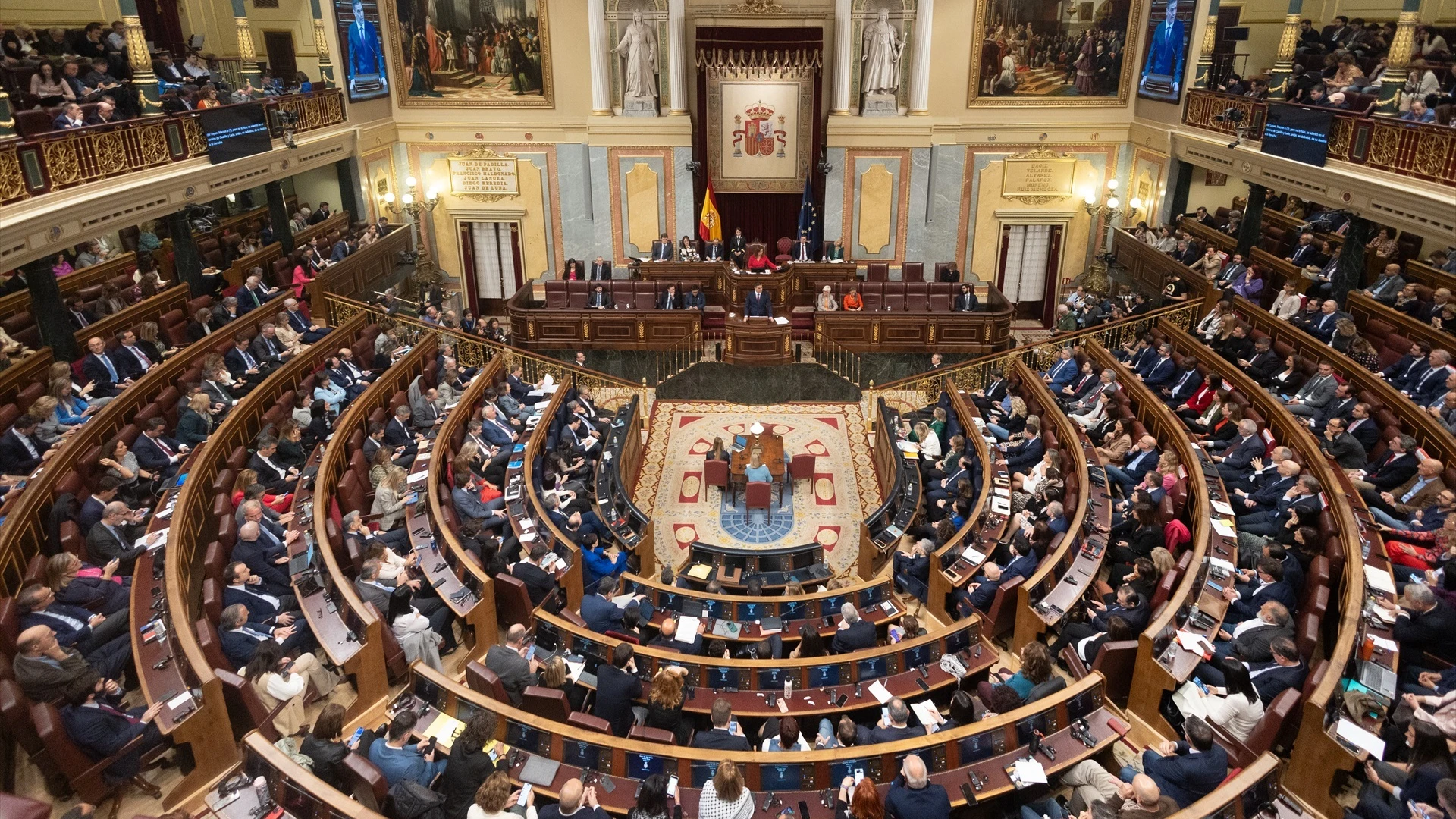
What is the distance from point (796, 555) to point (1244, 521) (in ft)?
13.8

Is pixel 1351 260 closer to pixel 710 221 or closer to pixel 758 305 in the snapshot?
pixel 758 305

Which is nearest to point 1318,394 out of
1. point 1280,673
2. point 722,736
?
point 1280,673

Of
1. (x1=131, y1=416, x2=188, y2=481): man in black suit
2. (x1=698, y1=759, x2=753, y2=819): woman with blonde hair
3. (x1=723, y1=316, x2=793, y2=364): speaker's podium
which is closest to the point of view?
(x1=698, y1=759, x2=753, y2=819): woman with blonde hair

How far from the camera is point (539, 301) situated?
17.8 m

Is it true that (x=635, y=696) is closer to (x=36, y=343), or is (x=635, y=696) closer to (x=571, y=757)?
(x=571, y=757)

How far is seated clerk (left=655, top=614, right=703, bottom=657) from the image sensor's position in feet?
22.7

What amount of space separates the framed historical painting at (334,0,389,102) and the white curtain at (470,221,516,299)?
325cm

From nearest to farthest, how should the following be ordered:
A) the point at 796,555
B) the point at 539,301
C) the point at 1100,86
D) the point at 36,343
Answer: the point at 796,555 → the point at 36,343 → the point at 1100,86 → the point at 539,301

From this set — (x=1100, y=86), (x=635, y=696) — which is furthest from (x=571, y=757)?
(x=1100, y=86)

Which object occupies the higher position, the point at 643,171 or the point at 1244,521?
the point at 643,171

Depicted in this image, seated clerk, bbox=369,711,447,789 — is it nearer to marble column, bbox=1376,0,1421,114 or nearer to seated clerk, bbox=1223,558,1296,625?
seated clerk, bbox=1223,558,1296,625

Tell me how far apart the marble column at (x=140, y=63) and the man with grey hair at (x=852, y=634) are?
33.7ft

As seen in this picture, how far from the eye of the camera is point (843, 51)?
16.2 m

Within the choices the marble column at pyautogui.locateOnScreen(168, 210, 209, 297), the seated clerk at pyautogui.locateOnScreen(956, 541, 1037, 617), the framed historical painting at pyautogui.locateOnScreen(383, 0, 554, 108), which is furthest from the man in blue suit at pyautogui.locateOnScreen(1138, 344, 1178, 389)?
the marble column at pyautogui.locateOnScreen(168, 210, 209, 297)
